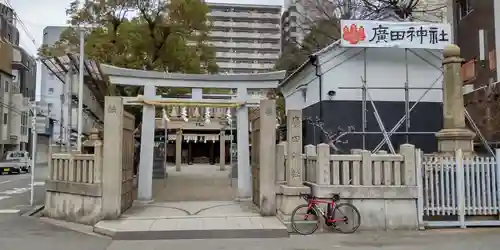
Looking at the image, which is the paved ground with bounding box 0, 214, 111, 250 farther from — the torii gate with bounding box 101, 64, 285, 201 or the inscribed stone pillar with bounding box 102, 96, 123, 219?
the torii gate with bounding box 101, 64, 285, 201

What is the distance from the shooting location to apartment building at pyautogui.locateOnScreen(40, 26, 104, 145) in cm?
1639

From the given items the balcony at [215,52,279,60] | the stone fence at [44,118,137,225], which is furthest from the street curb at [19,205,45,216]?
the balcony at [215,52,279,60]

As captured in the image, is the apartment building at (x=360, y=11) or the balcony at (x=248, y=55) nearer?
the apartment building at (x=360, y=11)

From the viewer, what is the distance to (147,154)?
14.0 meters

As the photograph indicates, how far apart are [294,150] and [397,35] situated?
20.9 ft

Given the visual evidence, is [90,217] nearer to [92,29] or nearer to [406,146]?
[406,146]

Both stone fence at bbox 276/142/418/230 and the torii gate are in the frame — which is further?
the torii gate

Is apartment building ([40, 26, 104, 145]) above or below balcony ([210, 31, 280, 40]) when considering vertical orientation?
below

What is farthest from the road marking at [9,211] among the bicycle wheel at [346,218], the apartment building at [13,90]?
the apartment building at [13,90]

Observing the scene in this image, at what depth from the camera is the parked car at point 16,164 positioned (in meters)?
32.6

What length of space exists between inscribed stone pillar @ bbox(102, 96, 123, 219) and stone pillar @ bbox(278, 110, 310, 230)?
382 cm

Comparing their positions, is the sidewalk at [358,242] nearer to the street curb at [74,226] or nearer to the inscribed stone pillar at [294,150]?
the street curb at [74,226]

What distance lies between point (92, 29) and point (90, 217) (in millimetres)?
12185

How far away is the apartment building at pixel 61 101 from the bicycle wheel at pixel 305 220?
9193 mm
